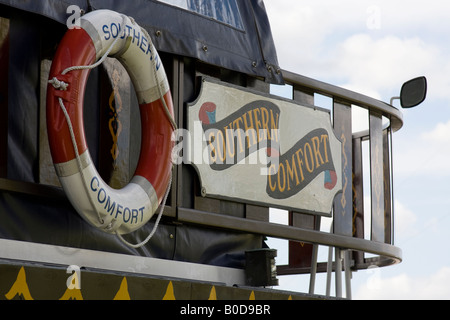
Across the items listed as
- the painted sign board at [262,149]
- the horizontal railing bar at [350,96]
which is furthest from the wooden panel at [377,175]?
the painted sign board at [262,149]

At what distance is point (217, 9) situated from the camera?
646cm

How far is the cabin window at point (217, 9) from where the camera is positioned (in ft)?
20.3

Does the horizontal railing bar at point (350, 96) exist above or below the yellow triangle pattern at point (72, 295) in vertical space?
above

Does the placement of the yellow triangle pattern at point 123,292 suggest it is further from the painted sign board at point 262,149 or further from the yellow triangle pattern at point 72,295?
the painted sign board at point 262,149

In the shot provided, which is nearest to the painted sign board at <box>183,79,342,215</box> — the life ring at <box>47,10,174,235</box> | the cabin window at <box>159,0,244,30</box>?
the life ring at <box>47,10,174,235</box>

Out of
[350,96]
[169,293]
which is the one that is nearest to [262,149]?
[350,96]

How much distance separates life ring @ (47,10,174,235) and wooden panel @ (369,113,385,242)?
94.9 inches

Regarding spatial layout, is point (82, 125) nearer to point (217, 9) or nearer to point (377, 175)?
point (217, 9)

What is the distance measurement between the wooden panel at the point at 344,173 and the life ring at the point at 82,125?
1920mm

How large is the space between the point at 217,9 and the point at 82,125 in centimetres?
195

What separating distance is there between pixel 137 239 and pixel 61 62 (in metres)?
1.33

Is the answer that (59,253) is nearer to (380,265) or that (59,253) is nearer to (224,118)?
(224,118)
